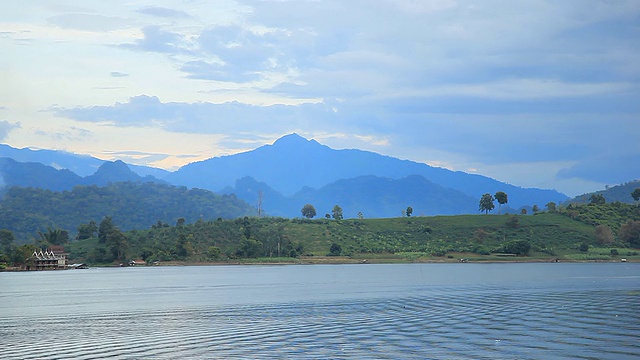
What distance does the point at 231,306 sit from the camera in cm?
7969

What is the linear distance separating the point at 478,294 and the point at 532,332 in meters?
36.7

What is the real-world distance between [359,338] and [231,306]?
3078 cm

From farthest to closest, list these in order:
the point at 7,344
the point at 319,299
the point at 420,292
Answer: the point at 420,292, the point at 319,299, the point at 7,344

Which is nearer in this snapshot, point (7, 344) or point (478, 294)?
point (7, 344)

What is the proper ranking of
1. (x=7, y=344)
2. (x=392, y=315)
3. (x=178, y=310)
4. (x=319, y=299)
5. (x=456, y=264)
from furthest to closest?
(x=456, y=264), (x=319, y=299), (x=178, y=310), (x=392, y=315), (x=7, y=344)

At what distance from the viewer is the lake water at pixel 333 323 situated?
4650cm

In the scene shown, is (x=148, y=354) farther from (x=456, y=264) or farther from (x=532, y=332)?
(x=456, y=264)

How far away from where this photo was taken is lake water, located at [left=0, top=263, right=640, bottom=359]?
46.5 meters

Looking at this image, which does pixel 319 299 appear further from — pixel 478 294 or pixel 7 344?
pixel 7 344

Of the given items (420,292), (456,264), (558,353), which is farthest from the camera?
(456,264)

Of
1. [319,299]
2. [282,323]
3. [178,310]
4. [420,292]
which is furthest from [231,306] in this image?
[420,292]

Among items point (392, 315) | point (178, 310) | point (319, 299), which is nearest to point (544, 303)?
point (392, 315)

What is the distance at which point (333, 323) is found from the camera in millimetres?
61281

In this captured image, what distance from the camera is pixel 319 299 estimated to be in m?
87.4
